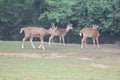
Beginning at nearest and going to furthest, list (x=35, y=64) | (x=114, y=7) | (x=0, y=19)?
(x=35, y=64) < (x=114, y=7) < (x=0, y=19)

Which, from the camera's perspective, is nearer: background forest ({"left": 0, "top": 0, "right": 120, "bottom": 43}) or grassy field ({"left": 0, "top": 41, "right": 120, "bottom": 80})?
grassy field ({"left": 0, "top": 41, "right": 120, "bottom": 80})

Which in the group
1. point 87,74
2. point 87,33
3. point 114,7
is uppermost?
point 114,7

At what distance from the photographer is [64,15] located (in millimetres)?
31469

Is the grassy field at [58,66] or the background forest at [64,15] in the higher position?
the background forest at [64,15]

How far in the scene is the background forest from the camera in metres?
30.2

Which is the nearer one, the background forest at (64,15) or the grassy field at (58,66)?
the grassy field at (58,66)

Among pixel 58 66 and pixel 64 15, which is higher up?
pixel 64 15

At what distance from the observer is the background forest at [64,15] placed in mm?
30166

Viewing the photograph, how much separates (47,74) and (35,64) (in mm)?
2306

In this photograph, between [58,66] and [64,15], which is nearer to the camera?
[58,66]

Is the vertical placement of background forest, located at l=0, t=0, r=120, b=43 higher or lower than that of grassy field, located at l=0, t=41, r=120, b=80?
higher

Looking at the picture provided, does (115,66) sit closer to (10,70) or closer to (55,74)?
(55,74)

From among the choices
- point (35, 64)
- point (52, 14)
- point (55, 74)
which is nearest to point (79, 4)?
point (52, 14)

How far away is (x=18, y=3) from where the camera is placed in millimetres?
35344
